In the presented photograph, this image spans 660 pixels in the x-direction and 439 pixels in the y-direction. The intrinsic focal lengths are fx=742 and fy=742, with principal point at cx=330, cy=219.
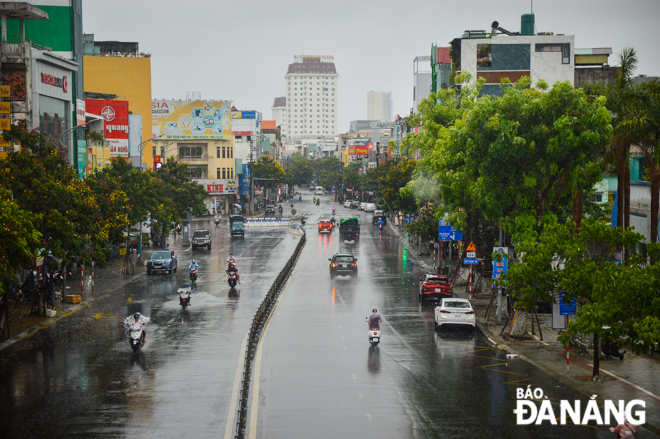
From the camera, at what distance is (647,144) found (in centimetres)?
2622

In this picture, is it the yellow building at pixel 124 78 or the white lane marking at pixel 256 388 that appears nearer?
the white lane marking at pixel 256 388

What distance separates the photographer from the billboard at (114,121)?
69.2m

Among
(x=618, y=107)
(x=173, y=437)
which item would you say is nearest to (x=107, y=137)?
(x=618, y=107)

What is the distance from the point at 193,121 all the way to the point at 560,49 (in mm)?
78320

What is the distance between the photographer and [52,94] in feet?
162

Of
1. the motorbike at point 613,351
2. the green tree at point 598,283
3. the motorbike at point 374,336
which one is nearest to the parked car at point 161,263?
the motorbike at point 374,336

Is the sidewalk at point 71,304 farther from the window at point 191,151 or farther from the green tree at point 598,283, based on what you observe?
the window at point 191,151

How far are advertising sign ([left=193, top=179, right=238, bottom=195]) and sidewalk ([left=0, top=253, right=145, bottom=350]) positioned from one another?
68464mm

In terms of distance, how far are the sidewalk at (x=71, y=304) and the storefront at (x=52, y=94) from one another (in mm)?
8885

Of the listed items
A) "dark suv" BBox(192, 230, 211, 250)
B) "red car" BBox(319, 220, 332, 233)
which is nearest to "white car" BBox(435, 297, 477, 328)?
"dark suv" BBox(192, 230, 211, 250)

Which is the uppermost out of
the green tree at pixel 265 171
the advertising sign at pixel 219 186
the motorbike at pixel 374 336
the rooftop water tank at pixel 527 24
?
the rooftop water tank at pixel 527 24

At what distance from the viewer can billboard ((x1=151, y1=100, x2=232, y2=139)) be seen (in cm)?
12538

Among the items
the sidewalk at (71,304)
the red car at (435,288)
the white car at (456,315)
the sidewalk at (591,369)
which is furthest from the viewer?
the red car at (435,288)

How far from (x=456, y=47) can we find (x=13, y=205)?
45858 millimetres
